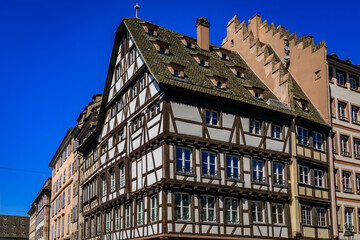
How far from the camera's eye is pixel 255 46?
1529 inches

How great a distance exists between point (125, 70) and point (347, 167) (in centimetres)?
1620

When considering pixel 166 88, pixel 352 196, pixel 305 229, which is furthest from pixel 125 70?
pixel 352 196

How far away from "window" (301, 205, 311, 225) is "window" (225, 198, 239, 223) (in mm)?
4986

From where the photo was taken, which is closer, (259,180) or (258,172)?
(259,180)

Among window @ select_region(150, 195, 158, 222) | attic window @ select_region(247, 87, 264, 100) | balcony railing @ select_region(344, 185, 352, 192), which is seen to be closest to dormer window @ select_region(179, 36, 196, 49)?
attic window @ select_region(247, 87, 264, 100)

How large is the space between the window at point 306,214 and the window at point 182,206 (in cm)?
831

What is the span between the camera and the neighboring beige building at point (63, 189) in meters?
51.6

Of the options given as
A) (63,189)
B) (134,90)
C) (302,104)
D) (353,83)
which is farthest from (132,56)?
(63,189)

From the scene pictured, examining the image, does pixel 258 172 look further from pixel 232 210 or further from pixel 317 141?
pixel 317 141

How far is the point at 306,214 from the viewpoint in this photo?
109 ft

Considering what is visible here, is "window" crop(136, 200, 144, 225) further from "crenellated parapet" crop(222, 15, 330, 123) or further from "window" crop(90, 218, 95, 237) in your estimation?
"crenellated parapet" crop(222, 15, 330, 123)

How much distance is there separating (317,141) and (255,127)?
18.5ft

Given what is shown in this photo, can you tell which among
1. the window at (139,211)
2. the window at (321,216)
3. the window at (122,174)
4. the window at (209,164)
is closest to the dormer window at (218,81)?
the window at (209,164)

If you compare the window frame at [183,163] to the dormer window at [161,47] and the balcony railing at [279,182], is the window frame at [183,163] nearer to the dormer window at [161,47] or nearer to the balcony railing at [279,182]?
the balcony railing at [279,182]
